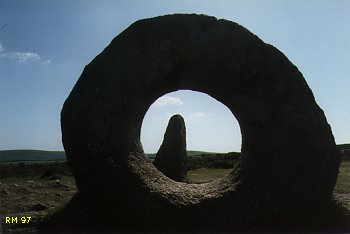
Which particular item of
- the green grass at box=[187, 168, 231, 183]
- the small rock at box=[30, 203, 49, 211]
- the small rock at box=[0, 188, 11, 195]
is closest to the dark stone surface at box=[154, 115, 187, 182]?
the green grass at box=[187, 168, 231, 183]

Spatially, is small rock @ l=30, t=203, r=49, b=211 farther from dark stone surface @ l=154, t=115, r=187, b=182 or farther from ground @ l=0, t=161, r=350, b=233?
dark stone surface @ l=154, t=115, r=187, b=182

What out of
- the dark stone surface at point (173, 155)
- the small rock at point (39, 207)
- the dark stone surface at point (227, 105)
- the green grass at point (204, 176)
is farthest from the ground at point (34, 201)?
the green grass at point (204, 176)

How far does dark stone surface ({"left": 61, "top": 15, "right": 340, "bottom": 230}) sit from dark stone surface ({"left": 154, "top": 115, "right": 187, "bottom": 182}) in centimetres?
456

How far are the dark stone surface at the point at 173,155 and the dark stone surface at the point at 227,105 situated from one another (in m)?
4.56

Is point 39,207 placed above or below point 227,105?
below

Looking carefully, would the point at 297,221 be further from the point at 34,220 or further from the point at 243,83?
the point at 34,220

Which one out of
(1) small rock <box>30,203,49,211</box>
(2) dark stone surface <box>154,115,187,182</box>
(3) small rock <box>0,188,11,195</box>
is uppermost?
(2) dark stone surface <box>154,115,187,182</box>

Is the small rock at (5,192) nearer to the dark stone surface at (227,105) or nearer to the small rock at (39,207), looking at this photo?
the small rock at (39,207)

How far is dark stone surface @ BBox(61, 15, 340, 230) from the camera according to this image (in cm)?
585

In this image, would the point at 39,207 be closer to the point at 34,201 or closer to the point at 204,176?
the point at 34,201

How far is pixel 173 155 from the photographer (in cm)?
1127

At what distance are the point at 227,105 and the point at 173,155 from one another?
4.71 metres

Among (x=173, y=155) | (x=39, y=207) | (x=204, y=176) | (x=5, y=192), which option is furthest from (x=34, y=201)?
(x=204, y=176)

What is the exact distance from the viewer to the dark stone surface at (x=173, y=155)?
11103 mm
